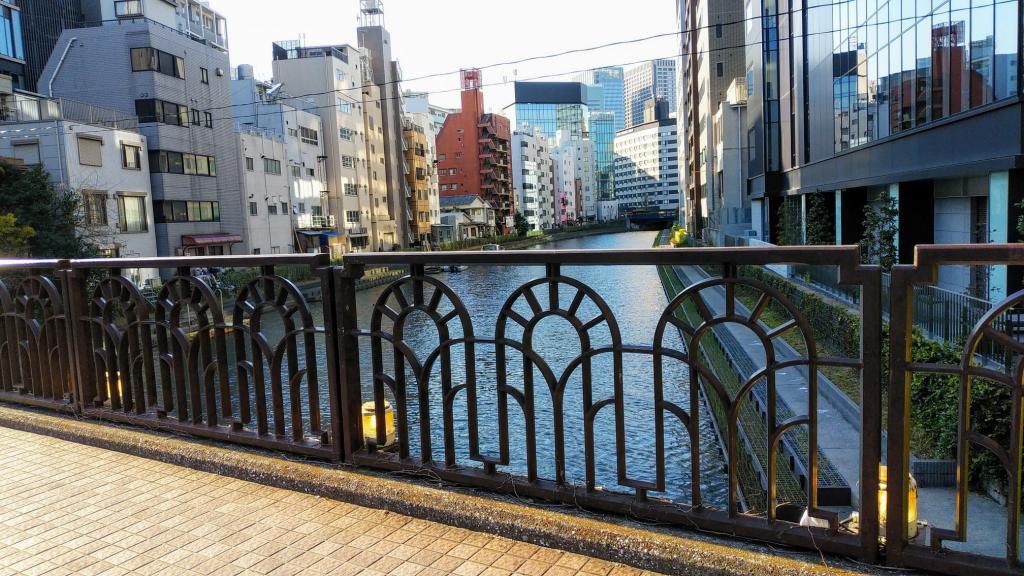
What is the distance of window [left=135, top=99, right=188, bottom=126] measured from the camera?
3347 cm

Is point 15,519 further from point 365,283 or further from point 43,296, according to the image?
point 365,283

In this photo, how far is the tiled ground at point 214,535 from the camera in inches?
96.7

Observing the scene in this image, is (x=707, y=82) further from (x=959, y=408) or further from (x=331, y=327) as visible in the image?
(x=959, y=408)

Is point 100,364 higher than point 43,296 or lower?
lower

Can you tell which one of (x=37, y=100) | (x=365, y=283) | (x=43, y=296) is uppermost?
(x=37, y=100)

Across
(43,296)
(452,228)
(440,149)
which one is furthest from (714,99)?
(43,296)

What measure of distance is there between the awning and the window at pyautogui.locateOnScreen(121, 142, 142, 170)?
4.05 metres

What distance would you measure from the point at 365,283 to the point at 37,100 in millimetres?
16926

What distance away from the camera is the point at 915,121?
50.2 ft

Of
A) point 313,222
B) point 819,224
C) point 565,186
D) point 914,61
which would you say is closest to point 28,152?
point 313,222

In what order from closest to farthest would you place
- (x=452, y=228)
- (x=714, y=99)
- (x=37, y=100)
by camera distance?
(x=37, y=100) < (x=714, y=99) < (x=452, y=228)

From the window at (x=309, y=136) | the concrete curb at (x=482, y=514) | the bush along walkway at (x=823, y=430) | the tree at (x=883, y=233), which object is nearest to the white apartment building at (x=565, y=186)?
the window at (x=309, y=136)

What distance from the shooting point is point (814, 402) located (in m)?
2.10

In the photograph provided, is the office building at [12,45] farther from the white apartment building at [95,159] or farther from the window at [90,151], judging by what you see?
the window at [90,151]
